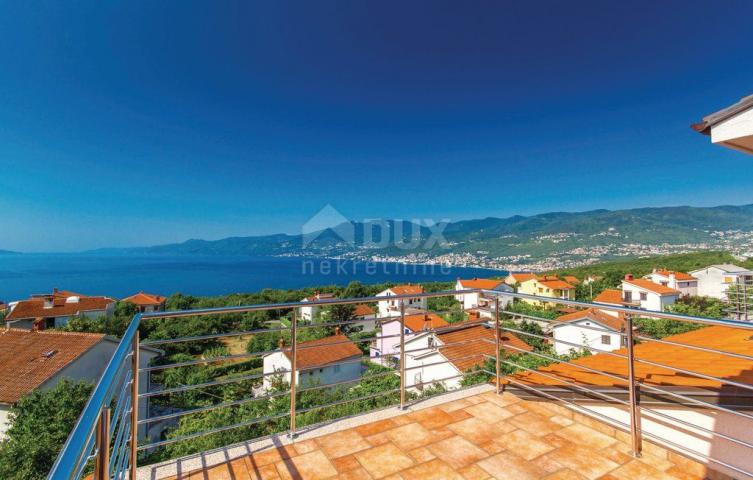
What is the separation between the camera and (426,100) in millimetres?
24906

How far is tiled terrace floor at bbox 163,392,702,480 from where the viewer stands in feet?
7.32

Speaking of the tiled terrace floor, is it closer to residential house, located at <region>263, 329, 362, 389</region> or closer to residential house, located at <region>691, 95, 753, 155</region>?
residential house, located at <region>691, 95, 753, 155</region>

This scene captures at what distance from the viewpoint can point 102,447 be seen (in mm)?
823

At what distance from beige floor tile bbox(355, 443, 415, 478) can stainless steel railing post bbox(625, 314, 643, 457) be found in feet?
5.21

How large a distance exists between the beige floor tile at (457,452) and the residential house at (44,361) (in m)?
13.9

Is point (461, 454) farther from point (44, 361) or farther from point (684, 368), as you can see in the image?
point (44, 361)

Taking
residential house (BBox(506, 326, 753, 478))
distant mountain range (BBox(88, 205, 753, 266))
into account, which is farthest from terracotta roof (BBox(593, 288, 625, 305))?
distant mountain range (BBox(88, 205, 753, 266))

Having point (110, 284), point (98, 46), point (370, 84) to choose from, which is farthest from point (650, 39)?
point (110, 284)

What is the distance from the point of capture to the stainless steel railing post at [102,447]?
81 centimetres

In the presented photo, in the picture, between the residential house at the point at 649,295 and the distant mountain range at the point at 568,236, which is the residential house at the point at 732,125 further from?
the distant mountain range at the point at 568,236

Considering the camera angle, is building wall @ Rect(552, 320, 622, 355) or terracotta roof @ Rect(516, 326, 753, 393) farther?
building wall @ Rect(552, 320, 622, 355)

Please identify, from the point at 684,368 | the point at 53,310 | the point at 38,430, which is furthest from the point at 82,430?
the point at 53,310

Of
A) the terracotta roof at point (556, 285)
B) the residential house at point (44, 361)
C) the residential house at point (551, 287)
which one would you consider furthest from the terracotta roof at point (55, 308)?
the terracotta roof at point (556, 285)

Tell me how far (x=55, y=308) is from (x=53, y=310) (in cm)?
41
